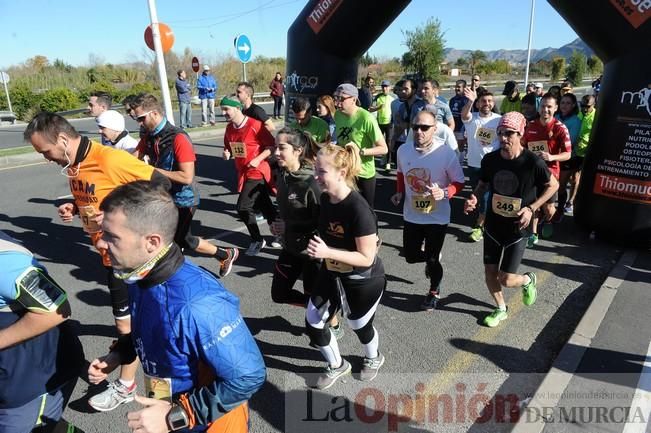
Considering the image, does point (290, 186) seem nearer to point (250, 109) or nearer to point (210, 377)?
point (210, 377)

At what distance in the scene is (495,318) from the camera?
3881 mm

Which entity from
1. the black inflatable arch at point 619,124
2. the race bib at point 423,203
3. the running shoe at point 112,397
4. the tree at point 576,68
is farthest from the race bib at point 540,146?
the tree at point 576,68

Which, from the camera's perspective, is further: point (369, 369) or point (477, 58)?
point (477, 58)

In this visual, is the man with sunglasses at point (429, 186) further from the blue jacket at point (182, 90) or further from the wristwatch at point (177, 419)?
the blue jacket at point (182, 90)

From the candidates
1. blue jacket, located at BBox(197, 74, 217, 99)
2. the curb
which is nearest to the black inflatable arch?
the curb

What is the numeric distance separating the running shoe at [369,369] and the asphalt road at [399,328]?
0.19ft

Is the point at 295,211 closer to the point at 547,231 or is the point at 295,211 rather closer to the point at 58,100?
the point at 547,231

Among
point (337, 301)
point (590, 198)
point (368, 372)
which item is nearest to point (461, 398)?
point (368, 372)

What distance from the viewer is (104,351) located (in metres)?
3.64

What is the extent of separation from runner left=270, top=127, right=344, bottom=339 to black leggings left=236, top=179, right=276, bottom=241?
190 cm

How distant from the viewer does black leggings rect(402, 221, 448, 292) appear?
13.2ft

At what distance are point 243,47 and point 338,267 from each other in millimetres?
11419

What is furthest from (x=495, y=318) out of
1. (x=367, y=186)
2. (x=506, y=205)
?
(x=367, y=186)

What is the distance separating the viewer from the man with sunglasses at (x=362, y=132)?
5180 millimetres
